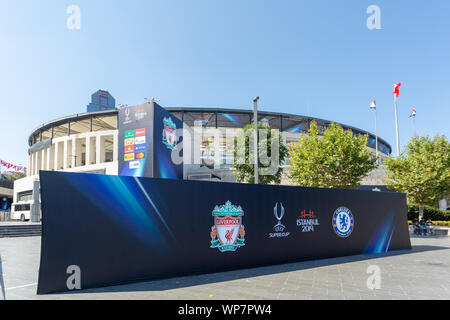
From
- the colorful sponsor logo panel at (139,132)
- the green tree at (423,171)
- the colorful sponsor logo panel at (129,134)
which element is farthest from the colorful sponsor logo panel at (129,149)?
the green tree at (423,171)

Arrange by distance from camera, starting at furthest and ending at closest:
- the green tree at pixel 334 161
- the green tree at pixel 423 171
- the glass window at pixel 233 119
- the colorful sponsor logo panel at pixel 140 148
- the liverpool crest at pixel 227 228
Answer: the glass window at pixel 233 119 → the green tree at pixel 423 171 → the green tree at pixel 334 161 → the colorful sponsor logo panel at pixel 140 148 → the liverpool crest at pixel 227 228

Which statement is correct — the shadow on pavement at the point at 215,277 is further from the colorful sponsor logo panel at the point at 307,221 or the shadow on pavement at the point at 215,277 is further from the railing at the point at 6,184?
the railing at the point at 6,184

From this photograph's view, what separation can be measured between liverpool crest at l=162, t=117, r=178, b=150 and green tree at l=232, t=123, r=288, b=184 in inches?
577

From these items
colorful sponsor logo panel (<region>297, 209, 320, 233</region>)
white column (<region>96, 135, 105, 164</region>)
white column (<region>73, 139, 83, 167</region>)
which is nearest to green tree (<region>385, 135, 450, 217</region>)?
colorful sponsor logo panel (<region>297, 209, 320, 233</region>)

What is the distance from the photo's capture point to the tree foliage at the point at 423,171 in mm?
23219

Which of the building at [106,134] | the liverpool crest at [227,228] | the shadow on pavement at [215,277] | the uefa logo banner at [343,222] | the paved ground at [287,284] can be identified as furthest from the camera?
the building at [106,134]

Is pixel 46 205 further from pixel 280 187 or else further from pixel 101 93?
pixel 101 93

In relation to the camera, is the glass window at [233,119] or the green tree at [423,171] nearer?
the green tree at [423,171]

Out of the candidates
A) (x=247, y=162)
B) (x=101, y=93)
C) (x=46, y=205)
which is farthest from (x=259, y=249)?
(x=101, y=93)

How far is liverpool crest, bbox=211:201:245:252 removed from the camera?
25.8ft

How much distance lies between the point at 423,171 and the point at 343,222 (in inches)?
690

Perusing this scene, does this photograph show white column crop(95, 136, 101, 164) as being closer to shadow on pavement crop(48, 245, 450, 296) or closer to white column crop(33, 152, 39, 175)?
white column crop(33, 152, 39, 175)

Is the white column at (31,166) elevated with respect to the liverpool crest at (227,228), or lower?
elevated
